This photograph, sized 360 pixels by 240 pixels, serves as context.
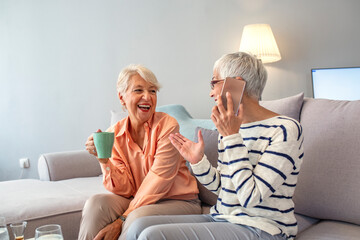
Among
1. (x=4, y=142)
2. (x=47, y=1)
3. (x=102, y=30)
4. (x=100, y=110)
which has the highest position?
(x=47, y=1)

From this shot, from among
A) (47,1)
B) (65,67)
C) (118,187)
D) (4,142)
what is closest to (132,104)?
(118,187)

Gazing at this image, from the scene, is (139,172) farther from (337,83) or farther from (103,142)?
(337,83)

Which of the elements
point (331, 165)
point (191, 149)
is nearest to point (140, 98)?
point (191, 149)

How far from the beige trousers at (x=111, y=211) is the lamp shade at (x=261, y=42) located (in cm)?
129

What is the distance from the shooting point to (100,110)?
3.49 metres

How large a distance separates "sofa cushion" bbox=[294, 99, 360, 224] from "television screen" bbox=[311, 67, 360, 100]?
879mm

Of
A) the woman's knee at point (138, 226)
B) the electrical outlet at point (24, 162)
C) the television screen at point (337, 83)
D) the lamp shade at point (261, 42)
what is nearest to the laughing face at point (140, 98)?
the woman's knee at point (138, 226)

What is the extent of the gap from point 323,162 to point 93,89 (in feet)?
7.89

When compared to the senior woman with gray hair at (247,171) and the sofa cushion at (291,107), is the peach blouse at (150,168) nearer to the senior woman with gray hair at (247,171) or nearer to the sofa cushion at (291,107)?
the senior woman with gray hair at (247,171)

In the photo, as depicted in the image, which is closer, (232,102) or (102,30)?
(232,102)

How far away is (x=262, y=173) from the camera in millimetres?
1179

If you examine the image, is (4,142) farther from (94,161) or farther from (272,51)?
(272,51)

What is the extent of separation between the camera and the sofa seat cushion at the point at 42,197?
184 centimetres

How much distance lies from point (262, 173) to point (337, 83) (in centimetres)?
154
